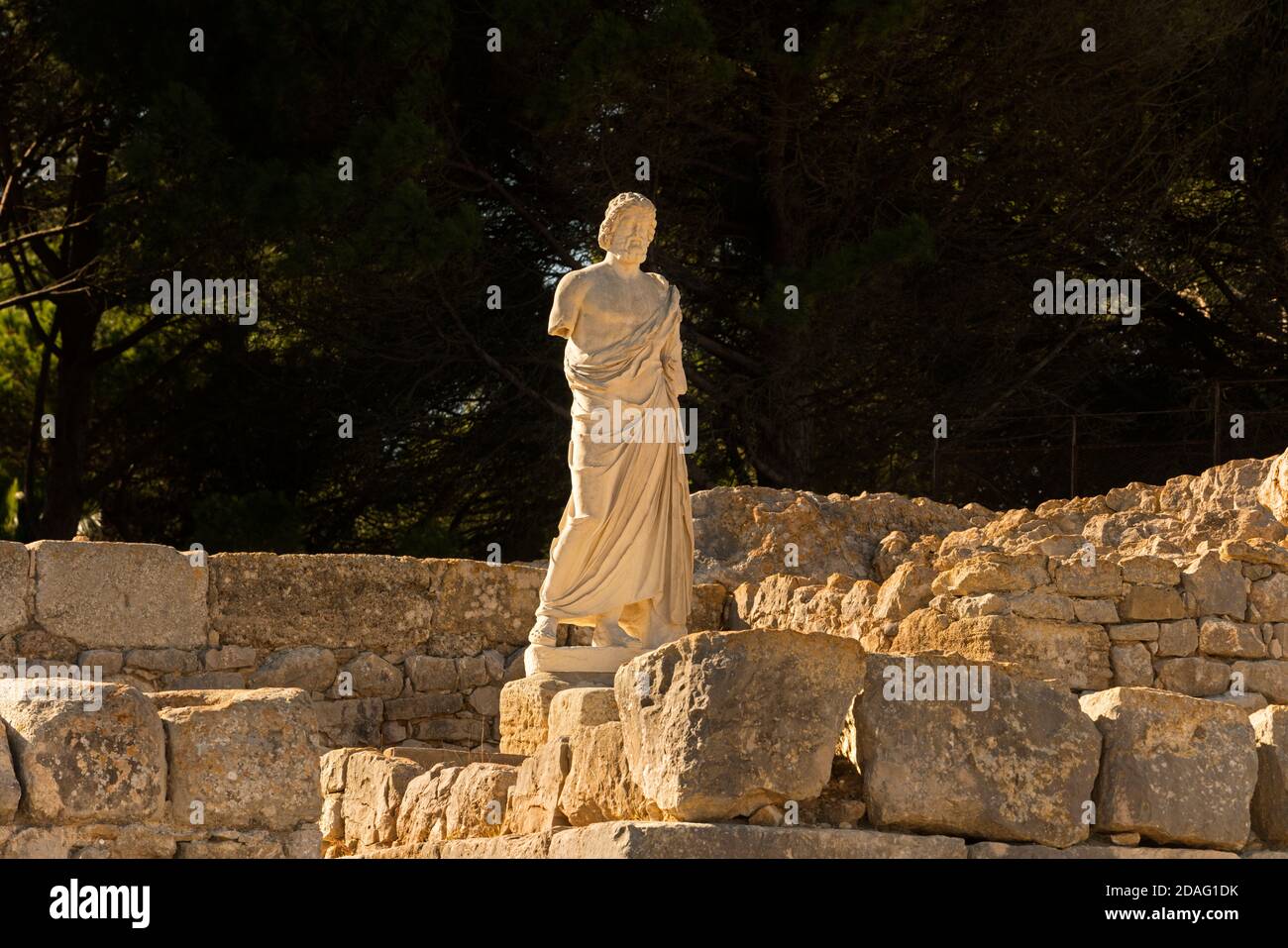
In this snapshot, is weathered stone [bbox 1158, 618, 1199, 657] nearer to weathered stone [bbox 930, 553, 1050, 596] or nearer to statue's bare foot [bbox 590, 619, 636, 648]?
weathered stone [bbox 930, 553, 1050, 596]

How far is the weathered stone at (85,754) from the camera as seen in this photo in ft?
15.3

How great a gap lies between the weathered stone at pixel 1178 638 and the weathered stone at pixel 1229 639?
29 mm

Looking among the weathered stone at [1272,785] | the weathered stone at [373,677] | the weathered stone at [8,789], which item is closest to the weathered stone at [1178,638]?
the weathered stone at [1272,785]

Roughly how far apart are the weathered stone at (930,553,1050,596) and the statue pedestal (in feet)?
4.60

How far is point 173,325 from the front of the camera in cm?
1709

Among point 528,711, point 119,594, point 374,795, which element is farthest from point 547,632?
point 119,594

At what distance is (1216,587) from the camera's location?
27.3 feet

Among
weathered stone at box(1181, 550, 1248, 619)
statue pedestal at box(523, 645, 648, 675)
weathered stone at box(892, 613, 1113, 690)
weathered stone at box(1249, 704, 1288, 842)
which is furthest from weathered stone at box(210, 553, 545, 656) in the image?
weathered stone at box(1249, 704, 1288, 842)

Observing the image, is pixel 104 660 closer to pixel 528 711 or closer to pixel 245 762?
pixel 528 711

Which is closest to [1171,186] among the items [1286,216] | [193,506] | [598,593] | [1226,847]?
[1286,216]

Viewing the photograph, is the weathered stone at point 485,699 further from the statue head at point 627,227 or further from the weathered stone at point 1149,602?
the weathered stone at point 1149,602

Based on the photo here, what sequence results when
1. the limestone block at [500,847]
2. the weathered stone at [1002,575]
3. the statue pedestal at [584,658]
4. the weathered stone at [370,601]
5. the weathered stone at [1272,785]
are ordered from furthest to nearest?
the weathered stone at [370,601], the weathered stone at [1002,575], the statue pedestal at [584,658], the limestone block at [500,847], the weathered stone at [1272,785]

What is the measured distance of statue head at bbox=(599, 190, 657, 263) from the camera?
8070 millimetres

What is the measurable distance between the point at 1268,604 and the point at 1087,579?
2.54 ft
